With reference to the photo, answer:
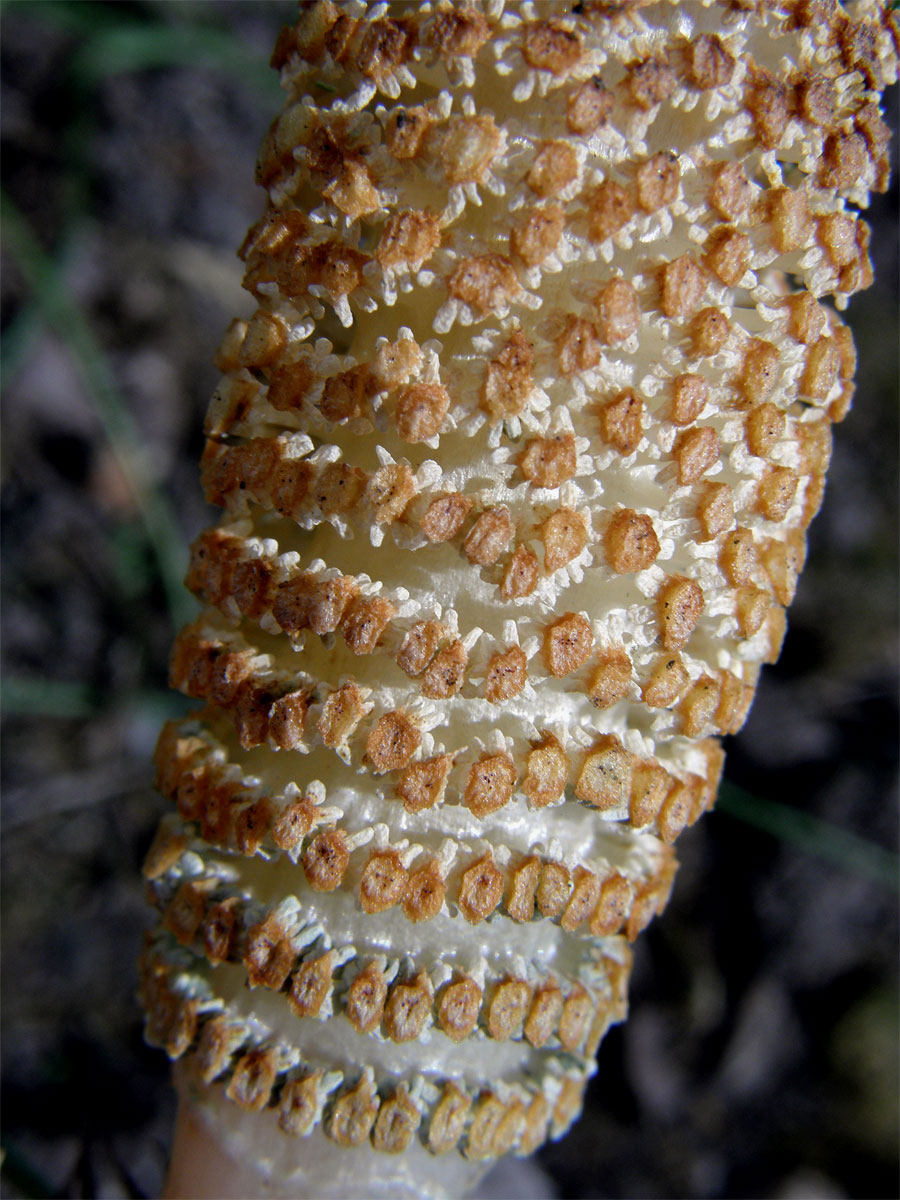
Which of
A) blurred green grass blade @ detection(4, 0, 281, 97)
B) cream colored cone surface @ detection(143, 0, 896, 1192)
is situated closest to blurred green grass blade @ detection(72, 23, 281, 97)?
blurred green grass blade @ detection(4, 0, 281, 97)

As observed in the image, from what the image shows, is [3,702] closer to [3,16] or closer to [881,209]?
[3,16]

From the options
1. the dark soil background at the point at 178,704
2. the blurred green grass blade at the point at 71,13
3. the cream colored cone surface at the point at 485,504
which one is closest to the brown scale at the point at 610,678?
the cream colored cone surface at the point at 485,504

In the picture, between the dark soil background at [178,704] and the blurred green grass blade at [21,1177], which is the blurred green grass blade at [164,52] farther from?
the blurred green grass blade at [21,1177]

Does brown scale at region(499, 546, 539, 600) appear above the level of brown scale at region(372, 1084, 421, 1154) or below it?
above

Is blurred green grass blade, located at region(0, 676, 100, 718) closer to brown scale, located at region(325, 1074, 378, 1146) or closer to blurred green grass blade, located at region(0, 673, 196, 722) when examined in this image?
blurred green grass blade, located at region(0, 673, 196, 722)

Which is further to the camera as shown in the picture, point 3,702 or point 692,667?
point 3,702

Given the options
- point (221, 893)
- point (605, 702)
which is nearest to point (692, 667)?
point (605, 702)

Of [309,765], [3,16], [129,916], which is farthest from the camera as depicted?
[3,16]
